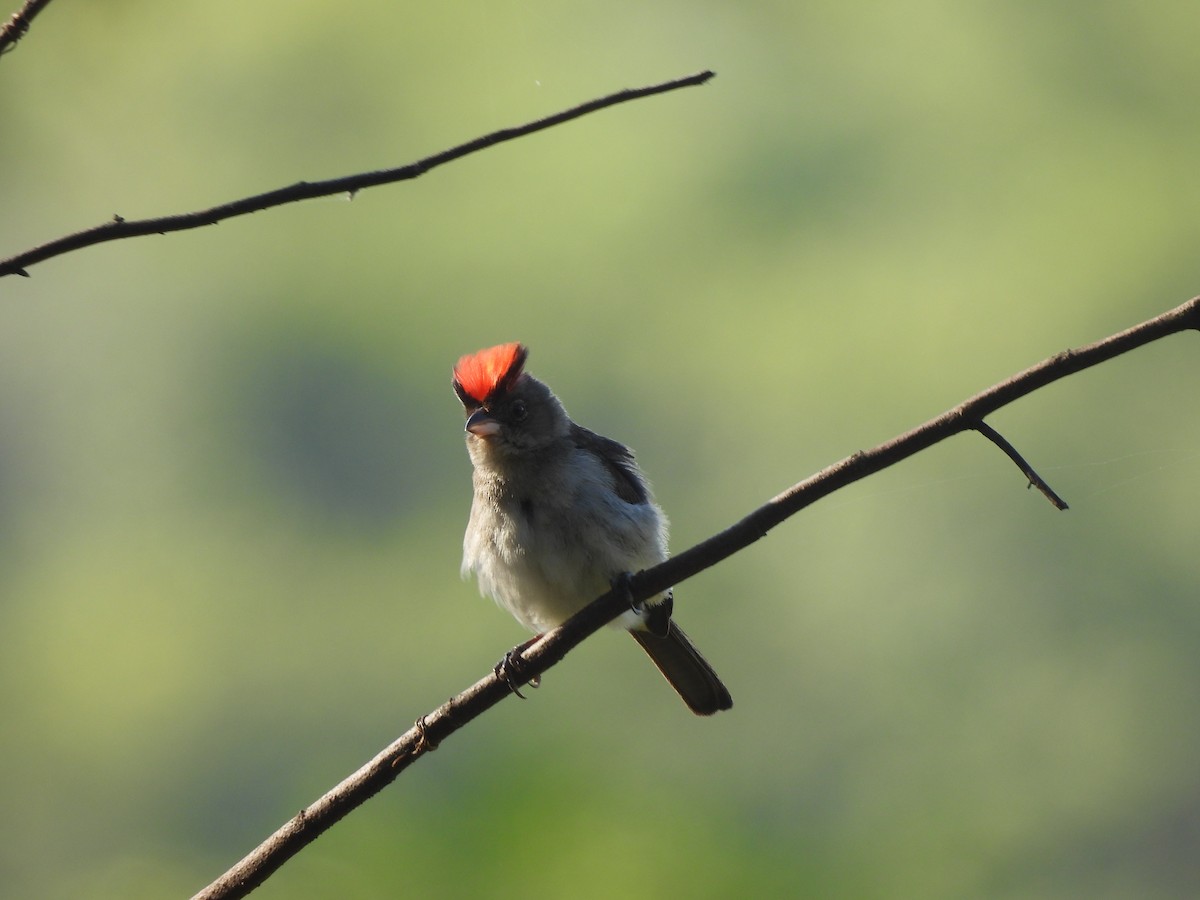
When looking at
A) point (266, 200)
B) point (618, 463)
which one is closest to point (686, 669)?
point (618, 463)

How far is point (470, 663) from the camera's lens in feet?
22.1

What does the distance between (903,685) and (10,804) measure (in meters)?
5.08

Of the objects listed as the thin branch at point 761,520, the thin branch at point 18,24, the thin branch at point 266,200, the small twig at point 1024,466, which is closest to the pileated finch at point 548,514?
the thin branch at point 761,520

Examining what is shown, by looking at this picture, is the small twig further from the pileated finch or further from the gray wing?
the gray wing

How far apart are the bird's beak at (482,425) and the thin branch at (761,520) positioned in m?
1.22

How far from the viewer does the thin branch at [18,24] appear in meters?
1.37

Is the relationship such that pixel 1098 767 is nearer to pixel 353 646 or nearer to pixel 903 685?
pixel 903 685

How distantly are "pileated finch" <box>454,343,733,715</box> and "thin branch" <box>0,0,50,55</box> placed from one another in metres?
1.84

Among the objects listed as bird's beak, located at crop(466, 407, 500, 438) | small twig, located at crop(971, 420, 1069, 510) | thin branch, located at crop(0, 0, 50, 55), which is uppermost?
thin branch, located at crop(0, 0, 50, 55)

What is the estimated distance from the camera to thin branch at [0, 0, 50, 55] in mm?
1370

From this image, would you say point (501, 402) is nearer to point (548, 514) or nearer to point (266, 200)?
point (548, 514)

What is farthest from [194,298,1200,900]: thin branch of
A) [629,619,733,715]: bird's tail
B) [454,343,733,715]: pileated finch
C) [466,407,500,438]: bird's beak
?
[629,619,733,715]: bird's tail

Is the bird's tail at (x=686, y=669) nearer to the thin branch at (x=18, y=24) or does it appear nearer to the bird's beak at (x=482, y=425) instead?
the bird's beak at (x=482, y=425)

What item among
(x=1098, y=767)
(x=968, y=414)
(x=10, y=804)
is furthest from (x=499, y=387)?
(x=10, y=804)
